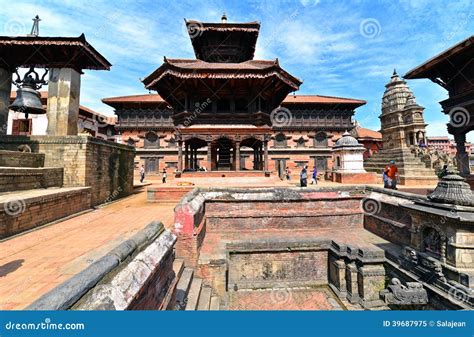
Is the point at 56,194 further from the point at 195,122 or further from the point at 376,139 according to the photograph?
the point at 376,139

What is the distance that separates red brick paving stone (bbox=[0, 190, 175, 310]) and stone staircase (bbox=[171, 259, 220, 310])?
1629 mm

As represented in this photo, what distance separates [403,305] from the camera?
4.55 m

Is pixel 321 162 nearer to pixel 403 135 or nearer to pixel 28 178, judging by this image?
pixel 403 135

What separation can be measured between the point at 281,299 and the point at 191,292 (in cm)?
308

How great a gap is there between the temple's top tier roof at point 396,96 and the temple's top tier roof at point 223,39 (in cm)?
1903

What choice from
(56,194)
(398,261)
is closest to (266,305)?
(398,261)

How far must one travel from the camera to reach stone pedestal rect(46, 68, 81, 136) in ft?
31.6

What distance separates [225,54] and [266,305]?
1469cm

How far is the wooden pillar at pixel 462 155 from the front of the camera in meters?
12.9

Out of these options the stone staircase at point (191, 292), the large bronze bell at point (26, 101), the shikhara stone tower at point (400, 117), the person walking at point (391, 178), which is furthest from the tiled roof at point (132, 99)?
the shikhara stone tower at point (400, 117)

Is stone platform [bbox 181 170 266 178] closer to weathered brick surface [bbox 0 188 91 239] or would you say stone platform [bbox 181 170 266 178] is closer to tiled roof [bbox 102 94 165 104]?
weathered brick surface [bbox 0 188 91 239]

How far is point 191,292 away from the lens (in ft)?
14.8

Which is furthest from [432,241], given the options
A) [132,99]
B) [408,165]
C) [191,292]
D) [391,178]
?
[132,99]

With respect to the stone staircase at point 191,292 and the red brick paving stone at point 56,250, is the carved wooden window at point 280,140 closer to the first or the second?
the red brick paving stone at point 56,250
